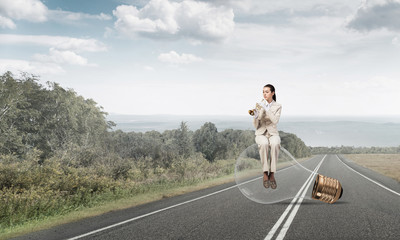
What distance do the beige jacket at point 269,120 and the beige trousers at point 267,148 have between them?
8 centimetres

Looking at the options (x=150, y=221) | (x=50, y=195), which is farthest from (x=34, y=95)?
(x=150, y=221)

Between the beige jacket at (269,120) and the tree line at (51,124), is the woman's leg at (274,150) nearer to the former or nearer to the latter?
the beige jacket at (269,120)

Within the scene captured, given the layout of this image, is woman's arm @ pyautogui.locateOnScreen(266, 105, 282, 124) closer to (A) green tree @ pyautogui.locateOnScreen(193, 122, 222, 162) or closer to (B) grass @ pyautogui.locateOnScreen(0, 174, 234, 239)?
(B) grass @ pyautogui.locateOnScreen(0, 174, 234, 239)

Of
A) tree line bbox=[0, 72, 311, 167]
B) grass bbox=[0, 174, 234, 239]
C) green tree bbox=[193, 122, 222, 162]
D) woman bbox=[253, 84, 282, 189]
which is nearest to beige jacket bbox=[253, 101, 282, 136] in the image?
woman bbox=[253, 84, 282, 189]

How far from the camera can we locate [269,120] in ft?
12.9

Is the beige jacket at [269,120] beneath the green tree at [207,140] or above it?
above

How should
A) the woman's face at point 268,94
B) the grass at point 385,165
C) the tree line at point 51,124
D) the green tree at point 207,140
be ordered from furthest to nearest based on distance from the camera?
1. the green tree at point 207,140
2. the tree line at point 51,124
3. the grass at point 385,165
4. the woman's face at point 268,94

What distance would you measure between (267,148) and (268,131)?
0.83 feet

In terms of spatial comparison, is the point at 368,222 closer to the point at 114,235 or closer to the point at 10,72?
the point at 114,235

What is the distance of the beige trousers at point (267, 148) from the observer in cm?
409

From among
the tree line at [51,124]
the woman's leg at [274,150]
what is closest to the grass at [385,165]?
the tree line at [51,124]

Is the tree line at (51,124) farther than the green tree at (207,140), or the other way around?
the green tree at (207,140)

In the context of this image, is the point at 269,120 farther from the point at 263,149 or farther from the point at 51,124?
the point at 51,124

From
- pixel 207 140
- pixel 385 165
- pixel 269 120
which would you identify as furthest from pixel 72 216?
pixel 207 140
